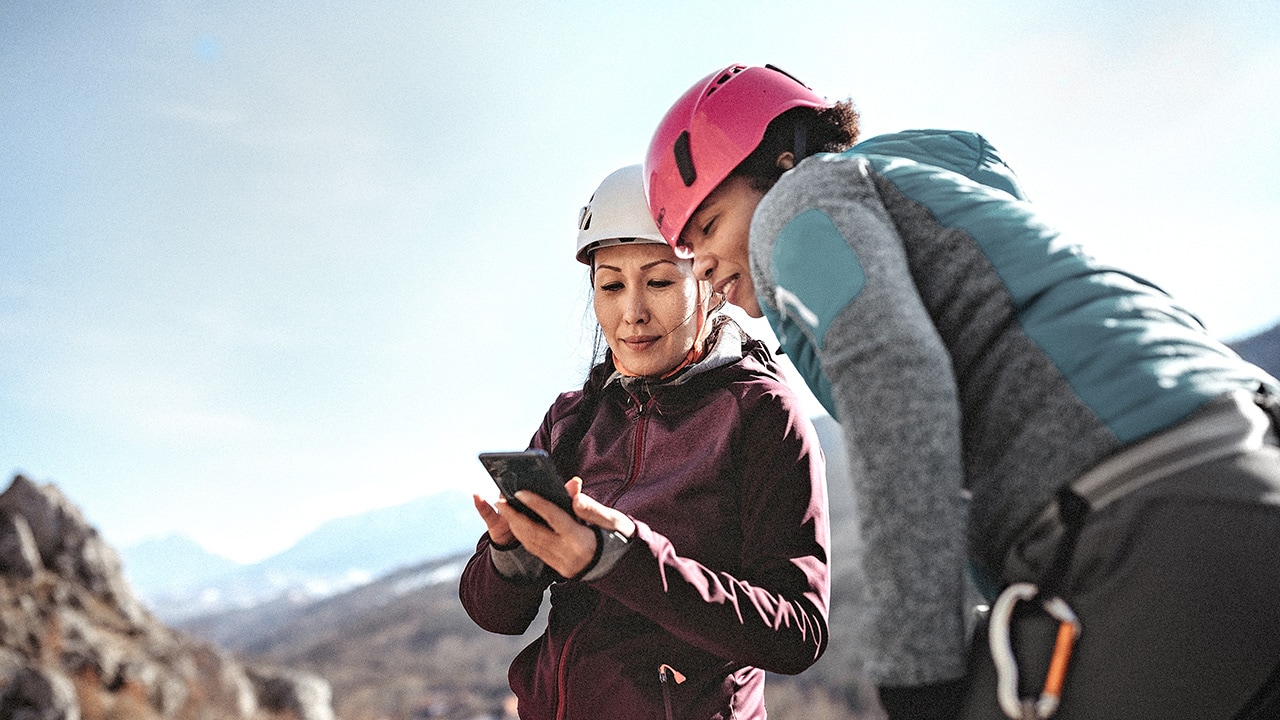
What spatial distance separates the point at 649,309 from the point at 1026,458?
183 cm

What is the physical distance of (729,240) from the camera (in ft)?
7.92

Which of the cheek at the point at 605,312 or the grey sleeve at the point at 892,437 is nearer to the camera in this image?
the grey sleeve at the point at 892,437

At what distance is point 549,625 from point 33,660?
33.0 metres

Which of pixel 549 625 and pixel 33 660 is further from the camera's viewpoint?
pixel 33 660

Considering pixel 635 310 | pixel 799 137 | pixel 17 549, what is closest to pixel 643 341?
pixel 635 310

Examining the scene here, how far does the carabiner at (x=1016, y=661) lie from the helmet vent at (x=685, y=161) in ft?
5.32

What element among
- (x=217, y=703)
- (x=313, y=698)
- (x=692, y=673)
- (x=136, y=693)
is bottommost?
(x=313, y=698)

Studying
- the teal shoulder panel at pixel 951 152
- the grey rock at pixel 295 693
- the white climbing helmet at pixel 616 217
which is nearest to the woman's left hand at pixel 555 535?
the teal shoulder panel at pixel 951 152

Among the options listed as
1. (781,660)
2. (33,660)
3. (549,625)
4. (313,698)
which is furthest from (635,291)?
(313,698)

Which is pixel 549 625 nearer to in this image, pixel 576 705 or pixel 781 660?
pixel 576 705

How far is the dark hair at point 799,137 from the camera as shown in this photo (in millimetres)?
2508

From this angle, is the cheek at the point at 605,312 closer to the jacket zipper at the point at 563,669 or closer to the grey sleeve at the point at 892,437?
the jacket zipper at the point at 563,669

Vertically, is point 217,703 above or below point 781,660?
below

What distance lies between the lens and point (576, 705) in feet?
8.31
